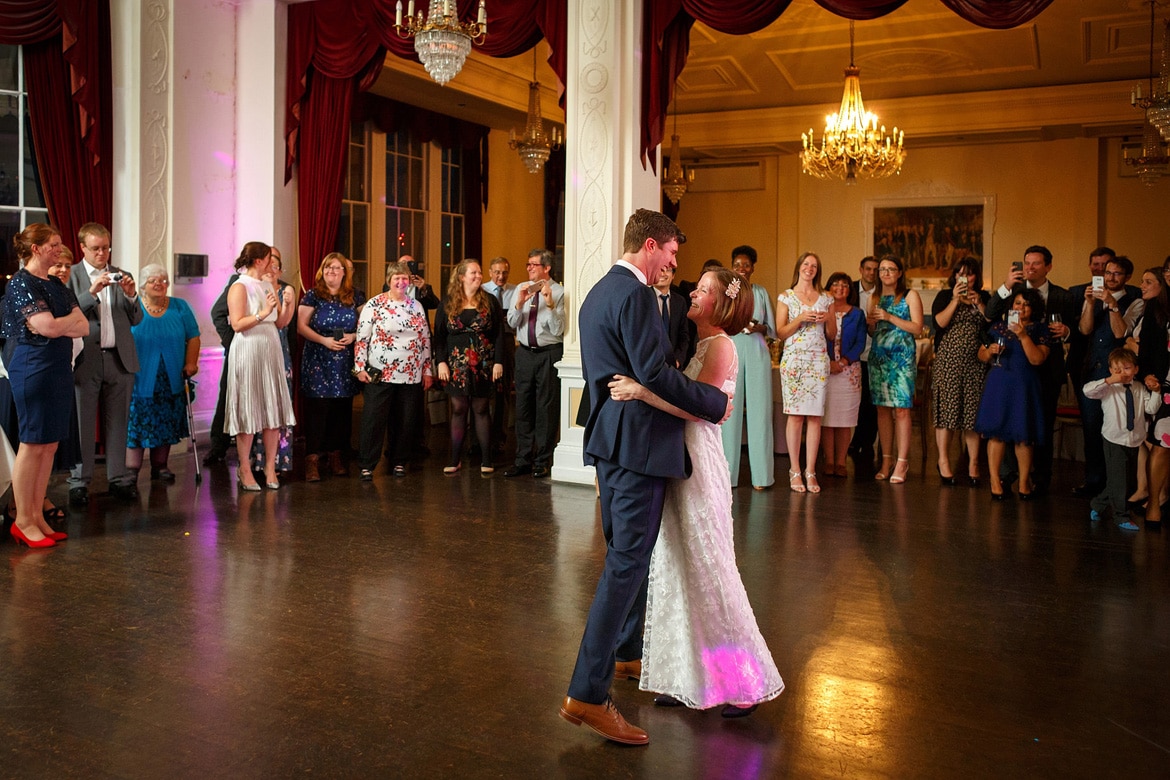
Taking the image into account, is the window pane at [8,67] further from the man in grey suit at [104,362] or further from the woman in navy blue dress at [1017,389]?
the woman in navy blue dress at [1017,389]

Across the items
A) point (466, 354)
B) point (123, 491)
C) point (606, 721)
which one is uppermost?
point (466, 354)

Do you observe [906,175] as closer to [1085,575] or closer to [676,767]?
[1085,575]

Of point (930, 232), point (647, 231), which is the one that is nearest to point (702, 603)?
point (647, 231)

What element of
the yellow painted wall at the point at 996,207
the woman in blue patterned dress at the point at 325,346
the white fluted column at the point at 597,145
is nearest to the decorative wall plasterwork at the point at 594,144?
the white fluted column at the point at 597,145

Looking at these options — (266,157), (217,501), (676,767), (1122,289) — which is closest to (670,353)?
(676,767)

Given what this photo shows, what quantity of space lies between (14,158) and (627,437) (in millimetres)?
5983

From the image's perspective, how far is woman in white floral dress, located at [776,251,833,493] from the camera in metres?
6.80

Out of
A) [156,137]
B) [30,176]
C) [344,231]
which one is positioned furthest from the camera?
[344,231]

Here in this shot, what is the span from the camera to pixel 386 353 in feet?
22.5

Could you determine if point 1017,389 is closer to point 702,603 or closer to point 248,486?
point 702,603

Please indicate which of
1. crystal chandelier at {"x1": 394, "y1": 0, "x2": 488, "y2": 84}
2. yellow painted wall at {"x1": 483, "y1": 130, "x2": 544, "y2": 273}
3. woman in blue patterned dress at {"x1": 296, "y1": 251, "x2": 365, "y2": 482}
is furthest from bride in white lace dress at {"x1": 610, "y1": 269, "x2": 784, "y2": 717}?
yellow painted wall at {"x1": 483, "y1": 130, "x2": 544, "y2": 273}

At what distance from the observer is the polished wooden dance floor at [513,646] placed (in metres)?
2.84

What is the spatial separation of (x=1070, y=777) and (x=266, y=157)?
724cm

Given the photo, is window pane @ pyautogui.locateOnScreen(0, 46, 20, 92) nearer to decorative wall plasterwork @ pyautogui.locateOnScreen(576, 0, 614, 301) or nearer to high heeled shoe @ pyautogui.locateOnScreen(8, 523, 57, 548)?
high heeled shoe @ pyautogui.locateOnScreen(8, 523, 57, 548)
